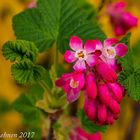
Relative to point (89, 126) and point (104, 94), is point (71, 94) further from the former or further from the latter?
point (89, 126)

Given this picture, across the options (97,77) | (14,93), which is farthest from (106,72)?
(14,93)

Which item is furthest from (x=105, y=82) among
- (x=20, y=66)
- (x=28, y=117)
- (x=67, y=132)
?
(x=28, y=117)

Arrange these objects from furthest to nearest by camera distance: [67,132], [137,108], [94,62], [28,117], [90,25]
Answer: [137,108], [28,117], [67,132], [90,25], [94,62]

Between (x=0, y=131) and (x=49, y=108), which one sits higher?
(x=49, y=108)

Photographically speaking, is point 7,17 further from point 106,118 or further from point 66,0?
point 106,118

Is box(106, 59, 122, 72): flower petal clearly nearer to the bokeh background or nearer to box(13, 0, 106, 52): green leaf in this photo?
box(13, 0, 106, 52): green leaf

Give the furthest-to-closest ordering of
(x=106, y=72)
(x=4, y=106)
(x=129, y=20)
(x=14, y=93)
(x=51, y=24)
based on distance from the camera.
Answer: (x=14, y=93)
(x=4, y=106)
(x=129, y=20)
(x=51, y=24)
(x=106, y=72)

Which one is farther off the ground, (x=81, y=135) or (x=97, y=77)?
→ (x=97, y=77)
